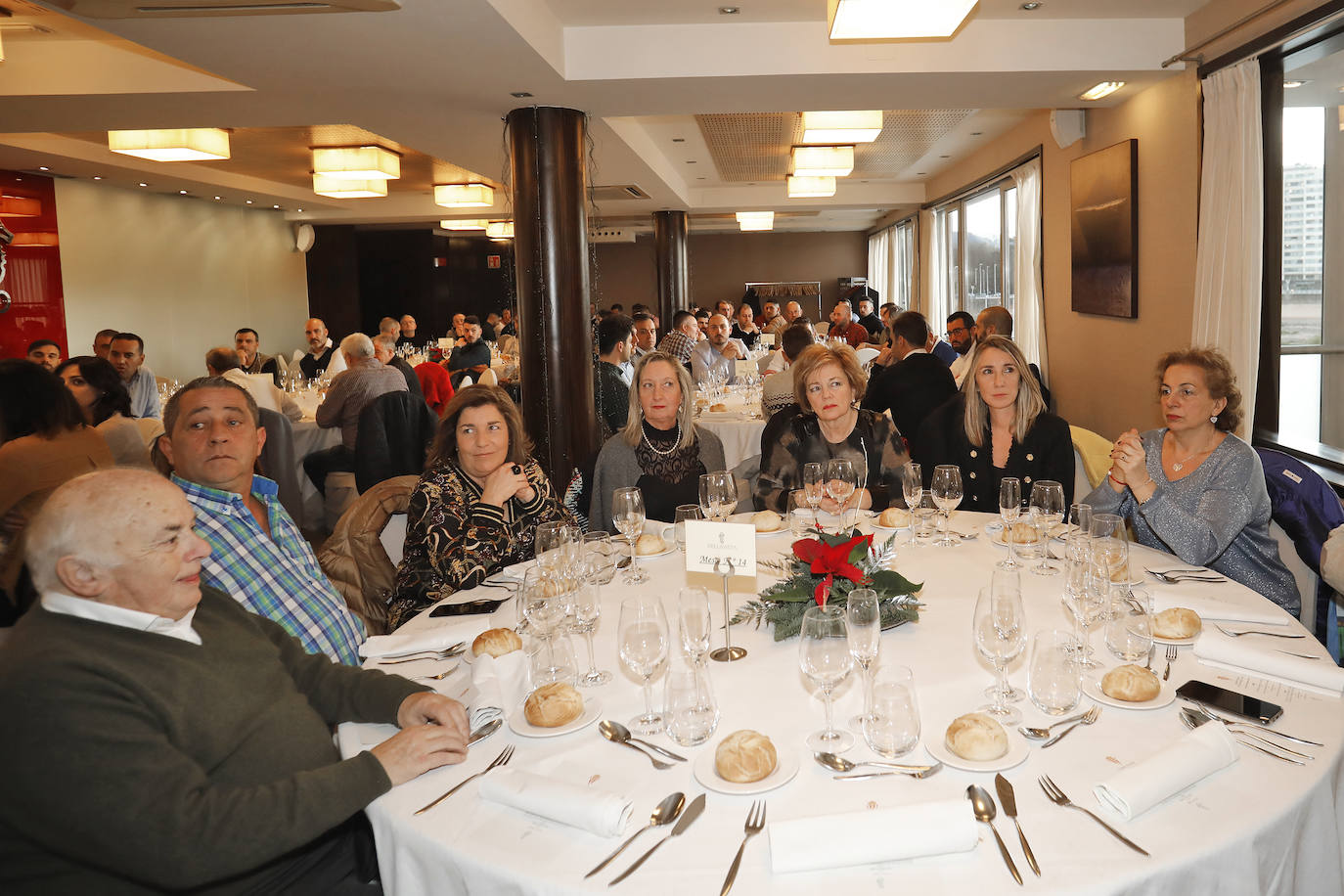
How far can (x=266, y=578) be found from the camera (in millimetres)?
2211

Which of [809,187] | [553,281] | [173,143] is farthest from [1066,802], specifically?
[809,187]

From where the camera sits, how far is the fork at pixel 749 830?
1.20 meters

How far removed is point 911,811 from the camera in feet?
4.11

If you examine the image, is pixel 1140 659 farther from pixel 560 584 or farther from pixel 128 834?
pixel 128 834

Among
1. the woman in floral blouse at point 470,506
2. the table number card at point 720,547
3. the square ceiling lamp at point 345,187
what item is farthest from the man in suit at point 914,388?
the square ceiling lamp at point 345,187

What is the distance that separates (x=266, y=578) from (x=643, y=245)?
64.6 feet

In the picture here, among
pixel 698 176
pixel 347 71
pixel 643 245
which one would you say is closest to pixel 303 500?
pixel 347 71

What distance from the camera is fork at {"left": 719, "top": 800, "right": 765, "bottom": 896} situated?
3.93 feet

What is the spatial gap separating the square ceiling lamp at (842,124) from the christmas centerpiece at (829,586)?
5.71m

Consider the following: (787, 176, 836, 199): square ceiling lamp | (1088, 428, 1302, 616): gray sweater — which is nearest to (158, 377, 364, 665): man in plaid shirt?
(1088, 428, 1302, 616): gray sweater

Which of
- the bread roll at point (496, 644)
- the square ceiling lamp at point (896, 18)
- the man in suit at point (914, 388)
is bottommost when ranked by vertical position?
the bread roll at point (496, 644)

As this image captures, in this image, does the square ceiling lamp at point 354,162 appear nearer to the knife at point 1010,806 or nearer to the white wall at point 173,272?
the white wall at point 173,272

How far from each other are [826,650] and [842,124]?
21.6 feet

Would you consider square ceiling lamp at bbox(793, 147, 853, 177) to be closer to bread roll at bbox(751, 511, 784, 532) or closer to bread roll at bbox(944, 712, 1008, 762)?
bread roll at bbox(751, 511, 784, 532)
